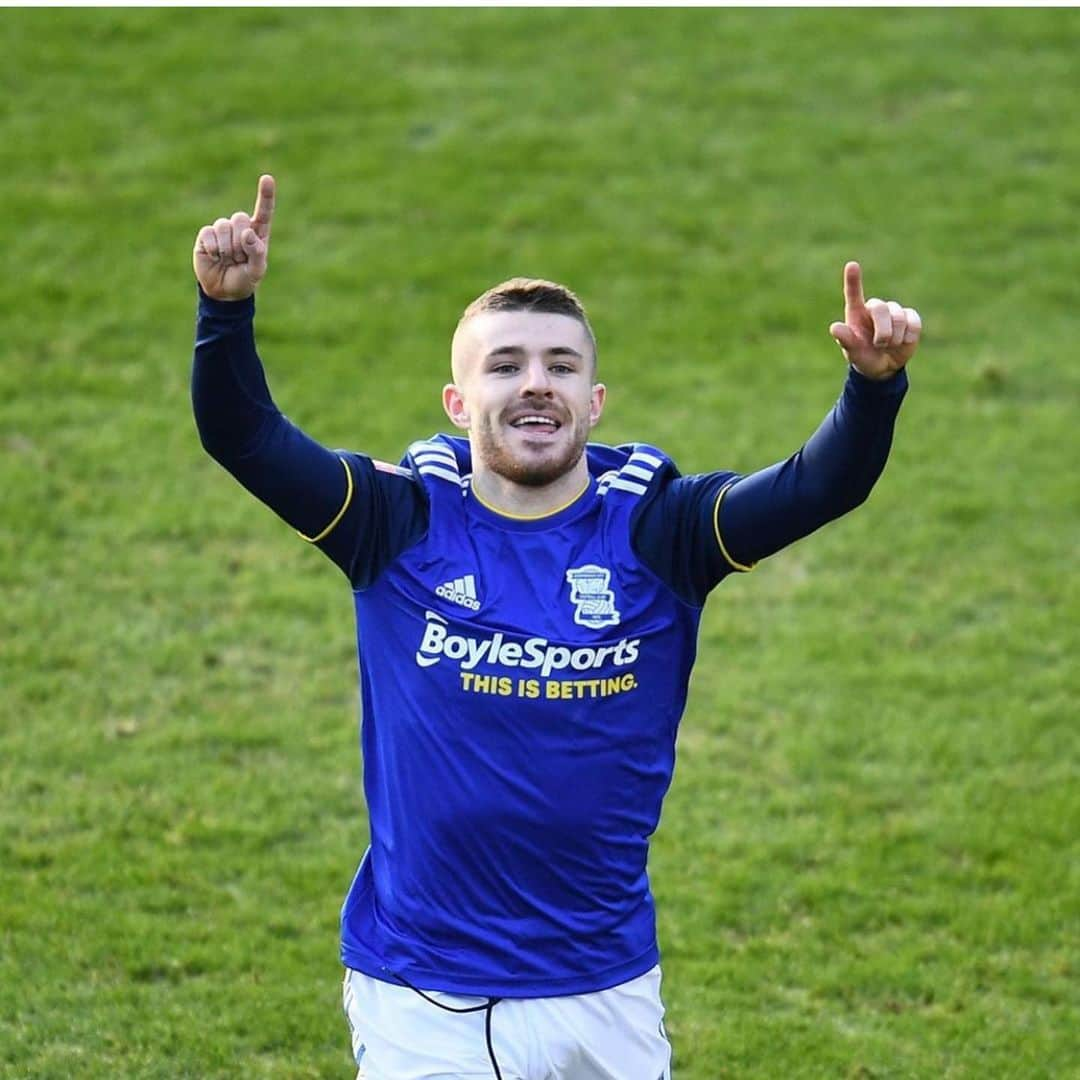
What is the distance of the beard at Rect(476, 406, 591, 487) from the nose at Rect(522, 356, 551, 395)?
0.11 meters

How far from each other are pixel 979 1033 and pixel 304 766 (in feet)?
10.7

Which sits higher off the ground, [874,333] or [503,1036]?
[874,333]

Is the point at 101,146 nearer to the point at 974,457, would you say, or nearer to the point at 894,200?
the point at 894,200

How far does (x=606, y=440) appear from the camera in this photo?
1145 centimetres

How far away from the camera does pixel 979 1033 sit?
7039 millimetres

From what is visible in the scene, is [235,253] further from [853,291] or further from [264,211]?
[853,291]

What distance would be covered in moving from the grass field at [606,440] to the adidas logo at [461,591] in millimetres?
2367

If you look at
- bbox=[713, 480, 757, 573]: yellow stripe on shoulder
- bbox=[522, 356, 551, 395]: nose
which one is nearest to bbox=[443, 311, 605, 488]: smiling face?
bbox=[522, 356, 551, 395]: nose

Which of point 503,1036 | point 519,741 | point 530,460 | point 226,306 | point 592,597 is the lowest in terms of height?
point 503,1036

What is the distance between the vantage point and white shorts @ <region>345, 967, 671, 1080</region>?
5.14 m

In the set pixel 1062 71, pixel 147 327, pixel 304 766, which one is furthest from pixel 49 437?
pixel 1062 71

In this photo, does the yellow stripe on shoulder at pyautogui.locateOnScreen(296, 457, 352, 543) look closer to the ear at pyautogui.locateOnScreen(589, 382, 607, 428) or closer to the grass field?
the ear at pyautogui.locateOnScreen(589, 382, 607, 428)

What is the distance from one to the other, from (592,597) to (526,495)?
0.35 metres

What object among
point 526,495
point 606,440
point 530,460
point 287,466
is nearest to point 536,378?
point 530,460
